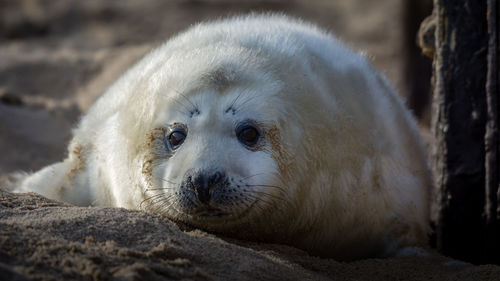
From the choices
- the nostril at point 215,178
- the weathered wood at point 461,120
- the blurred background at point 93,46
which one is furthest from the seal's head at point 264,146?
the blurred background at point 93,46

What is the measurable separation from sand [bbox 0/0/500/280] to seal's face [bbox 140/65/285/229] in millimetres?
133

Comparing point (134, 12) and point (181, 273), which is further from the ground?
point (134, 12)

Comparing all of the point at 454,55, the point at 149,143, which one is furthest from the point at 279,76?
the point at 454,55

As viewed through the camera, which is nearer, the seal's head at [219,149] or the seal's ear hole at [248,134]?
the seal's head at [219,149]

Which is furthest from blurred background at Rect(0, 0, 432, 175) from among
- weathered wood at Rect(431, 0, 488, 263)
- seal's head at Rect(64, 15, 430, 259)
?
seal's head at Rect(64, 15, 430, 259)

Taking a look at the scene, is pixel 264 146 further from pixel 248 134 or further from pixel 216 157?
pixel 216 157

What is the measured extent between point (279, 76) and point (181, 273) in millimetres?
1262

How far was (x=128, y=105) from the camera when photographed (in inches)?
134

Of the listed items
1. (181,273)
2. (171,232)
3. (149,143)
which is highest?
(149,143)

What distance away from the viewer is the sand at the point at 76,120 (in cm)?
216

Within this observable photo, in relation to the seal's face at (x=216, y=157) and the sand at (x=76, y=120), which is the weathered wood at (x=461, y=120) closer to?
the sand at (x=76, y=120)

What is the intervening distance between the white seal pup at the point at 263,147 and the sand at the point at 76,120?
206mm

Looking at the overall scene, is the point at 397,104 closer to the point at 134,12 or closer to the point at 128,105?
the point at 128,105

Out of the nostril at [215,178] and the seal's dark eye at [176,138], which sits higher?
the seal's dark eye at [176,138]
